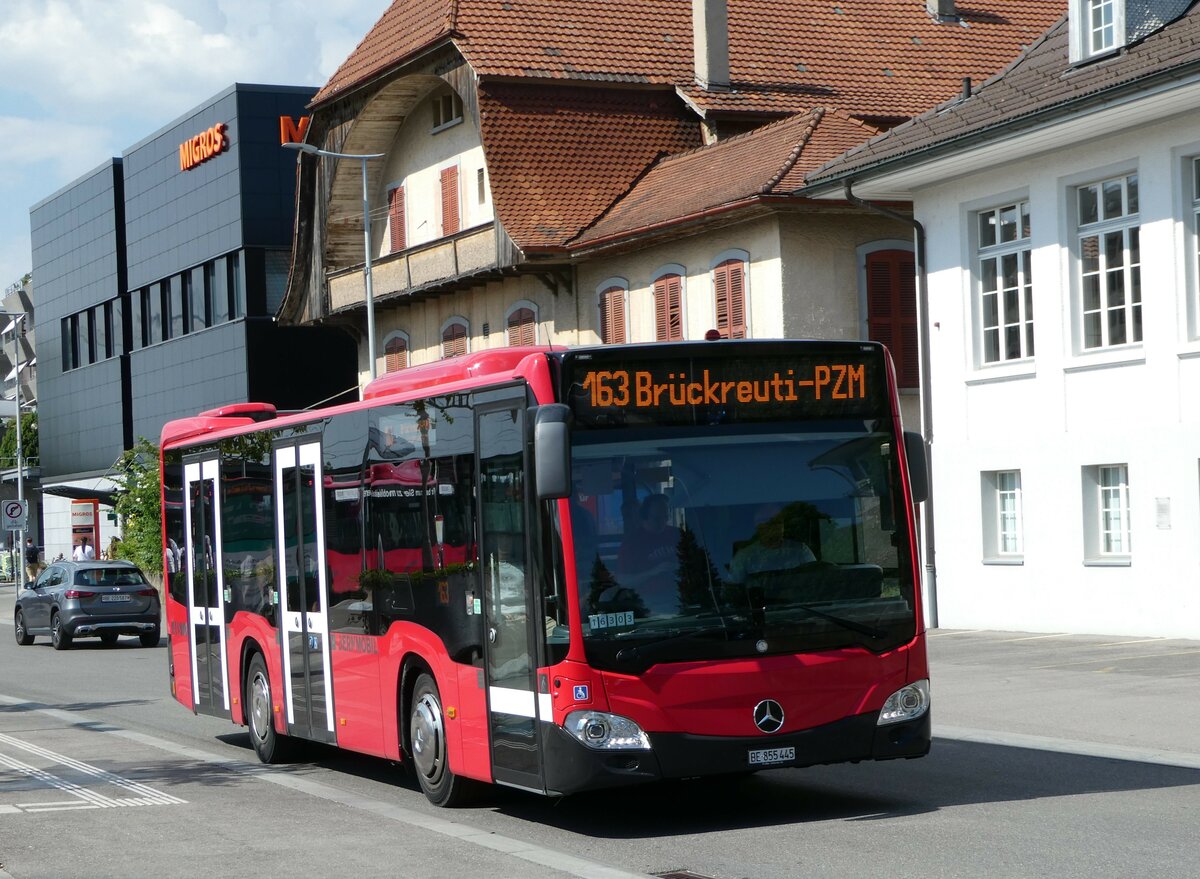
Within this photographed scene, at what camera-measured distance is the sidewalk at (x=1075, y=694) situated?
13.1 m

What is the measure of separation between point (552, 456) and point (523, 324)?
26.8m

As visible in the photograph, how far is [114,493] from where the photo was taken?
159 ft

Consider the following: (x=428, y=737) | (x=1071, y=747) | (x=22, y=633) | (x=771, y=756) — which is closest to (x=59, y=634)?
(x=22, y=633)

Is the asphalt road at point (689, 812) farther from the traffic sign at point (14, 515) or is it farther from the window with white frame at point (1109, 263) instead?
the traffic sign at point (14, 515)

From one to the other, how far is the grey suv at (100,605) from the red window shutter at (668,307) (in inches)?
385

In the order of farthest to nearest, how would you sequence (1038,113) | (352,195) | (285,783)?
(352,195), (1038,113), (285,783)

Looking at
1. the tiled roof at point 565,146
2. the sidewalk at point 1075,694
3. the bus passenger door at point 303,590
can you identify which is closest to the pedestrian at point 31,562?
the tiled roof at point 565,146

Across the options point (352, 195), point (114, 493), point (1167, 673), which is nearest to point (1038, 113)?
point (1167, 673)

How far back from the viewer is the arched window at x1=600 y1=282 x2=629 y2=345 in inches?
1296

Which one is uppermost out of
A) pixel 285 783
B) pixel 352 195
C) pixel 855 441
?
pixel 352 195

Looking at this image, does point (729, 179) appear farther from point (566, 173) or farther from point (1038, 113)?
point (1038, 113)

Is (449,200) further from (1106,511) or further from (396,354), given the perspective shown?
(1106,511)

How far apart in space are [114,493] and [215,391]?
8.59m

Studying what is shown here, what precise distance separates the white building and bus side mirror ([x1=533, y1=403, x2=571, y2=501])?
12.5 metres
